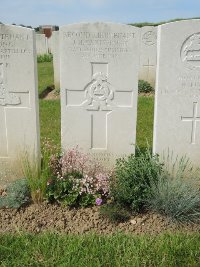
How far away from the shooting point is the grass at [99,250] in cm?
300

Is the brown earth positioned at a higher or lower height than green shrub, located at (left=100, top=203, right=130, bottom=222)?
lower

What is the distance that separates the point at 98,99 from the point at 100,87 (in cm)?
15

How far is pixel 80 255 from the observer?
3090mm

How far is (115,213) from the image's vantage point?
3.61 metres

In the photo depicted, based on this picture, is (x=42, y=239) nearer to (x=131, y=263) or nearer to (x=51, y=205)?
(x=51, y=205)

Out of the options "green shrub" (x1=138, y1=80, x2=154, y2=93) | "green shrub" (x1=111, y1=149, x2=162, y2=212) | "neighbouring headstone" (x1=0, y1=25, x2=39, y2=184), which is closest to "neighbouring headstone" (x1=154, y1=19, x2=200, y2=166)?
"green shrub" (x1=111, y1=149, x2=162, y2=212)

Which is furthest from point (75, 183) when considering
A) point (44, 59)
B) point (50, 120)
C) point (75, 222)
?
point (44, 59)

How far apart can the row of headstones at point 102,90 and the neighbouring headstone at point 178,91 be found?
0.01 m

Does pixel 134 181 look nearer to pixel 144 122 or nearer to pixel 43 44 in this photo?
pixel 144 122

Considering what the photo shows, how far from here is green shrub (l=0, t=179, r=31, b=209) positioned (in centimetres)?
383

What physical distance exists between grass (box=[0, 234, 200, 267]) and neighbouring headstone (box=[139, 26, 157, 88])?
7718 mm

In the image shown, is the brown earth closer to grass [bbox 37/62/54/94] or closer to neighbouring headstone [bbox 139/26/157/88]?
grass [bbox 37/62/54/94]

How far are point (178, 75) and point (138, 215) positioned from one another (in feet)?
5.32

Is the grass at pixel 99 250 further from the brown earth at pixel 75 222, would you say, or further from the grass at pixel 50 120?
the grass at pixel 50 120
